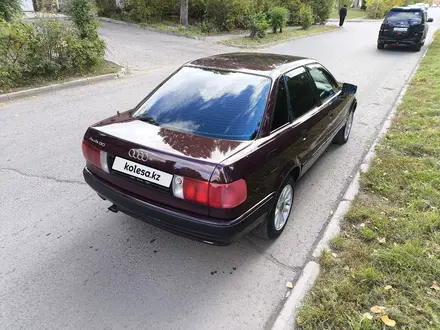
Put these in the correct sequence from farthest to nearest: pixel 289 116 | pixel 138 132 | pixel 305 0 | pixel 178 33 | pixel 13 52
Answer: pixel 305 0 < pixel 178 33 < pixel 13 52 < pixel 289 116 < pixel 138 132

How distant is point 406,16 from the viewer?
1533cm

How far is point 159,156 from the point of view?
2537mm

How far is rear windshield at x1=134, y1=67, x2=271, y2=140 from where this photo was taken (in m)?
2.87

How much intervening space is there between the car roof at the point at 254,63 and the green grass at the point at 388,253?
5.58ft

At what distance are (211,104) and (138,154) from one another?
0.84 meters

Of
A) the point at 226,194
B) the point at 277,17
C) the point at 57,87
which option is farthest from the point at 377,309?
the point at 277,17

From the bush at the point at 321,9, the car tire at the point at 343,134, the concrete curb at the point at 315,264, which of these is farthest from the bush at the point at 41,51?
the bush at the point at 321,9

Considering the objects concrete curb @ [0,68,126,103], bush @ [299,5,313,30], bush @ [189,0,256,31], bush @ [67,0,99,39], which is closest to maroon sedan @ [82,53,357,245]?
concrete curb @ [0,68,126,103]

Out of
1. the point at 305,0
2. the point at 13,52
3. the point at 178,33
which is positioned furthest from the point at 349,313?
the point at 305,0

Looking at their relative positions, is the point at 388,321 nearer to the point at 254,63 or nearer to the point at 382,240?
the point at 382,240

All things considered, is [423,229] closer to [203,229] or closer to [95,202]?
[203,229]

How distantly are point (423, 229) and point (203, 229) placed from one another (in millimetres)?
2235

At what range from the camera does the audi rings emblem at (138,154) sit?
102 inches

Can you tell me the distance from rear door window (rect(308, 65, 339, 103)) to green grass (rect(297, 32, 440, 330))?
1.16 metres
